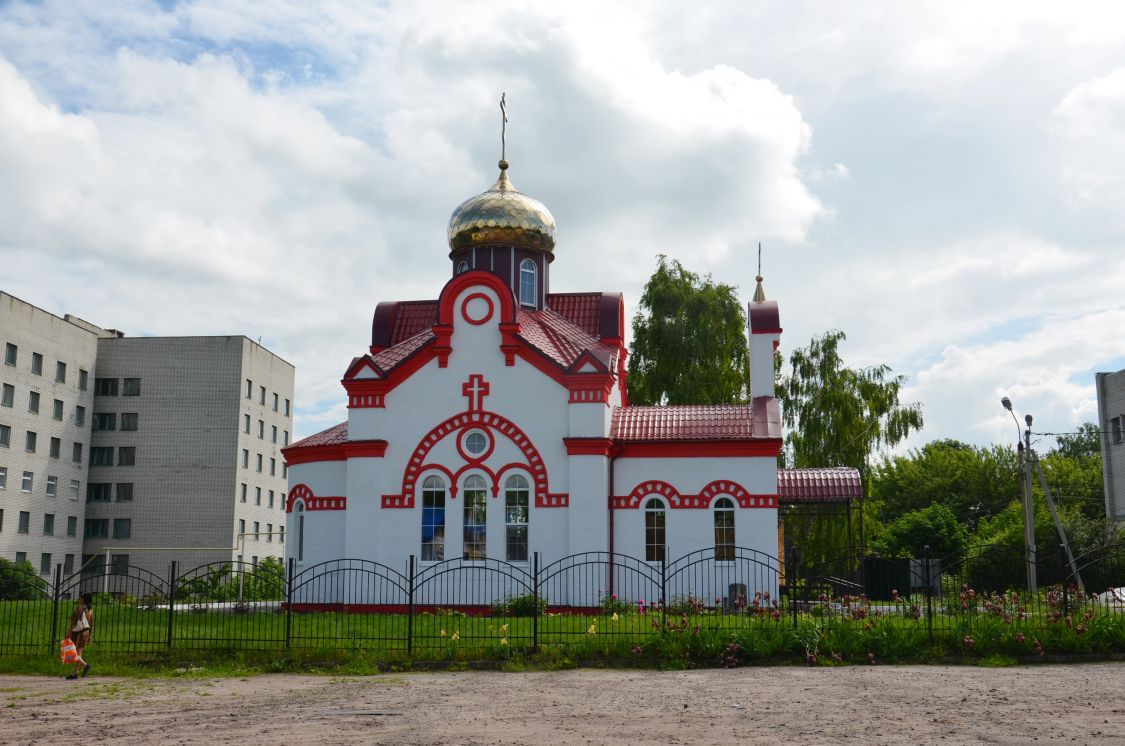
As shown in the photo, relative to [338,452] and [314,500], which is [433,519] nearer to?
[338,452]

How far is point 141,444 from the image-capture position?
4397 centimetres

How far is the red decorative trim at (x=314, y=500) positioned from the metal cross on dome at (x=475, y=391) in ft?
10.4

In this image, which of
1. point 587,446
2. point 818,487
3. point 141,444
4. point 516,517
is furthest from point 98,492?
point 818,487

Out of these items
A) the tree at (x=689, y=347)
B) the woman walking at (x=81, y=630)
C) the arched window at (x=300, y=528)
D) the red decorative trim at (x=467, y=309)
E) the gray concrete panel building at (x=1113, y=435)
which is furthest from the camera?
the gray concrete panel building at (x=1113, y=435)

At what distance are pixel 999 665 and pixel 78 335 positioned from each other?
136ft

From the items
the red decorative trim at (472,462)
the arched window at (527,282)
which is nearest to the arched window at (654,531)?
the red decorative trim at (472,462)

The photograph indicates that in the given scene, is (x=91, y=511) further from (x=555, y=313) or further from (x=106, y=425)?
(x=555, y=313)

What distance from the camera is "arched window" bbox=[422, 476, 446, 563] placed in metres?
19.2

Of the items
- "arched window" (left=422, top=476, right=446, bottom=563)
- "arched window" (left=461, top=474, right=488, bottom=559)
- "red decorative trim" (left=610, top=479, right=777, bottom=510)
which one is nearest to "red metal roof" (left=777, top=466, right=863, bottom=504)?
"red decorative trim" (left=610, top=479, right=777, bottom=510)

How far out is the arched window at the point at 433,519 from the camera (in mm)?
19172

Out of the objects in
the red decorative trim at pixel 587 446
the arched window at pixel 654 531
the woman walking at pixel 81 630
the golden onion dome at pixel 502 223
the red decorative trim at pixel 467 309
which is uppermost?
the golden onion dome at pixel 502 223

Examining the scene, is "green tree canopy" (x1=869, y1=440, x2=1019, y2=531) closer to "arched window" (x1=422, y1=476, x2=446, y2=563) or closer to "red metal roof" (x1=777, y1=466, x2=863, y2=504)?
"red metal roof" (x1=777, y1=466, x2=863, y2=504)

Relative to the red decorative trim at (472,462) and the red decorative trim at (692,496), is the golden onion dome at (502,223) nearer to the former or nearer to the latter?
the red decorative trim at (472,462)

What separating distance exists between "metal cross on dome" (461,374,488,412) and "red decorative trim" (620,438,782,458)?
2.83 meters
